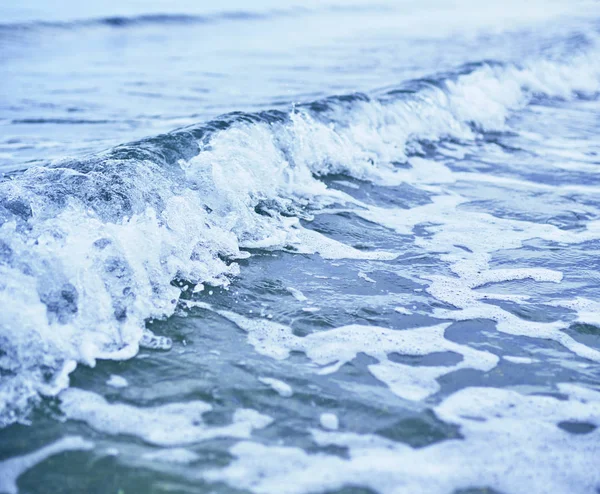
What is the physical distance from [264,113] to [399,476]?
490 centimetres

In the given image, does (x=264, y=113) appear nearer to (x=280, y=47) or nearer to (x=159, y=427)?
(x=159, y=427)

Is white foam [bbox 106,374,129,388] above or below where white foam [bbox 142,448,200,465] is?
above

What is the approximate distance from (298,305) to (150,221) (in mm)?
1099

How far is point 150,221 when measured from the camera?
13.5 ft

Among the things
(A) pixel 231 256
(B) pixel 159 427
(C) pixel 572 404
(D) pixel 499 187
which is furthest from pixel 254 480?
(D) pixel 499 187

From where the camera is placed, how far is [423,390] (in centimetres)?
307

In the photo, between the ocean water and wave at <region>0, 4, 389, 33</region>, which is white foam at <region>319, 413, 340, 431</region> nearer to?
the ocean water

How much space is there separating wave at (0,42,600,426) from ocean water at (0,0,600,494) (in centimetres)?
2

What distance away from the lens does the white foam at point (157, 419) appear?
2.69 m

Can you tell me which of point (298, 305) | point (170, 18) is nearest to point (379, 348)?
point (298, 305)

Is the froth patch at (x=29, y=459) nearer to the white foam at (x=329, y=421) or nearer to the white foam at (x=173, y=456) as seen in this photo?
the white foam at (x=173, y=456)

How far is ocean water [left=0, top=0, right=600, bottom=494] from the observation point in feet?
8.53

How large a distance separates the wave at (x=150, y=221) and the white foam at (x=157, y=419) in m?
0.17

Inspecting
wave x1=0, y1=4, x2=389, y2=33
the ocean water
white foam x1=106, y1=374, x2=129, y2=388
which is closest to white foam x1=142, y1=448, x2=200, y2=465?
the ocean water
